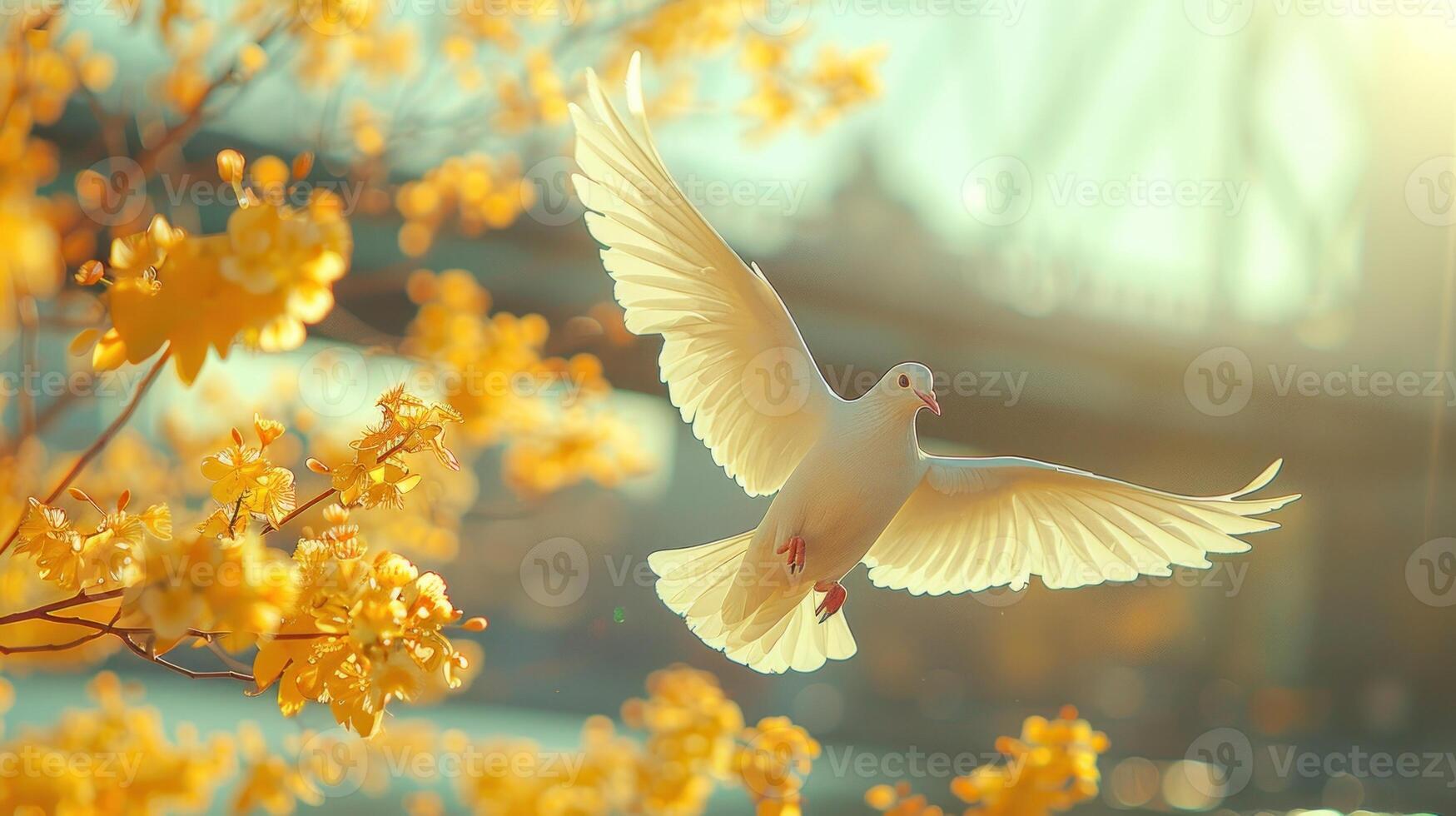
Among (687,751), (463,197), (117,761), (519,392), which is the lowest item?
(117,761)

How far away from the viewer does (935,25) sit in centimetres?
101

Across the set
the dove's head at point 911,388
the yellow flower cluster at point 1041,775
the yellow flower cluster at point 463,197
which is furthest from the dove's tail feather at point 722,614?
the yellow flower cluster at point 463,197

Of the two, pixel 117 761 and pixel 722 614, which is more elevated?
pixel 722 614

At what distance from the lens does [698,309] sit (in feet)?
1.58

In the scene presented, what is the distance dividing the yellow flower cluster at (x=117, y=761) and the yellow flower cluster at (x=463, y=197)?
48 centimetres

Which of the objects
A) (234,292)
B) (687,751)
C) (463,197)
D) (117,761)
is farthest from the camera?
(463,197)

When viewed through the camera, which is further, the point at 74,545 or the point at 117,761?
the point at 117,761

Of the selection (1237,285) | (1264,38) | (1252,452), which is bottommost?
(1252,452)

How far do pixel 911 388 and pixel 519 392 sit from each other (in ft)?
1.61

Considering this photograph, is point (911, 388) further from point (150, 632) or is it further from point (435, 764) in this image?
point (435, 764)

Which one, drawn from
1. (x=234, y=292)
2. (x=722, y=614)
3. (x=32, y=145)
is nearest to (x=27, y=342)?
(x=234, y=292)

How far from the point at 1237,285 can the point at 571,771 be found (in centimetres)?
87

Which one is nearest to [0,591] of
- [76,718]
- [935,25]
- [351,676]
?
[76,718]

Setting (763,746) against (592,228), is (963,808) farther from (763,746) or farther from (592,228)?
(592,228)
